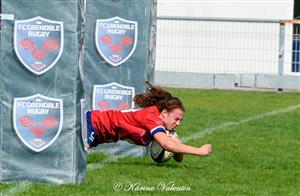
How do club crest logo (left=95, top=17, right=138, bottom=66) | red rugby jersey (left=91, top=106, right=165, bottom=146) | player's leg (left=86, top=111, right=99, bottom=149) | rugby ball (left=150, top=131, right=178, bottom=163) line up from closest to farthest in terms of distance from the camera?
red rugby jersey (left=91, top=106, right=165, bottom=146) < player's leg (left=86, top=111, right=99, bottom=149) < rugby ball (left=150, top=131, right=178, bottom=163) < club crest logo (left=95, top=17, right=138, bottom=66)

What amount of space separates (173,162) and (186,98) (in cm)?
1013

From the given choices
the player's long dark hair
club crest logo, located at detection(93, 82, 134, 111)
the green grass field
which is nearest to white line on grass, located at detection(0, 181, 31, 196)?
the green grass field

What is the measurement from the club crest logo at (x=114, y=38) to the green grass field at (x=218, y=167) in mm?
1133

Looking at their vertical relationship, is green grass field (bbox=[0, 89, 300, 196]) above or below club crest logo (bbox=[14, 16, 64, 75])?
below

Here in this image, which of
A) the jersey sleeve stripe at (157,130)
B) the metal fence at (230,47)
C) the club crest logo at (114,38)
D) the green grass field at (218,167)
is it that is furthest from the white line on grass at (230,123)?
the metal fence at (230,47)

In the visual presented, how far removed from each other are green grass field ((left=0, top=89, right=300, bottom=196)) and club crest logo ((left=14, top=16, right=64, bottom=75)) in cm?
108

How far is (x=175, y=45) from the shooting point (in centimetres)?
2530

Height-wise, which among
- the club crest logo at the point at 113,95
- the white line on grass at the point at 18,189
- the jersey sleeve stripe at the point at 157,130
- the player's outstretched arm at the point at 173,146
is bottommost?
the white line on grass at the point at 18,189

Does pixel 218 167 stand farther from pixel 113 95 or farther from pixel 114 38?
pixel 114 38

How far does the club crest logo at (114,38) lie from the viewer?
459 inches

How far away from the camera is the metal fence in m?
24.8

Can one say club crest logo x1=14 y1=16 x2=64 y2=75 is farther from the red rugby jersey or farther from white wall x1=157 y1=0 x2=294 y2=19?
white wall x1=157 y1=0 x2=294 y2=19

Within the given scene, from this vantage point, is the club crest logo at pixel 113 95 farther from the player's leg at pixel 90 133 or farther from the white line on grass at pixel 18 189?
the white line on grass at pixel 18 189

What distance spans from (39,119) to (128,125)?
A: 111 cm
